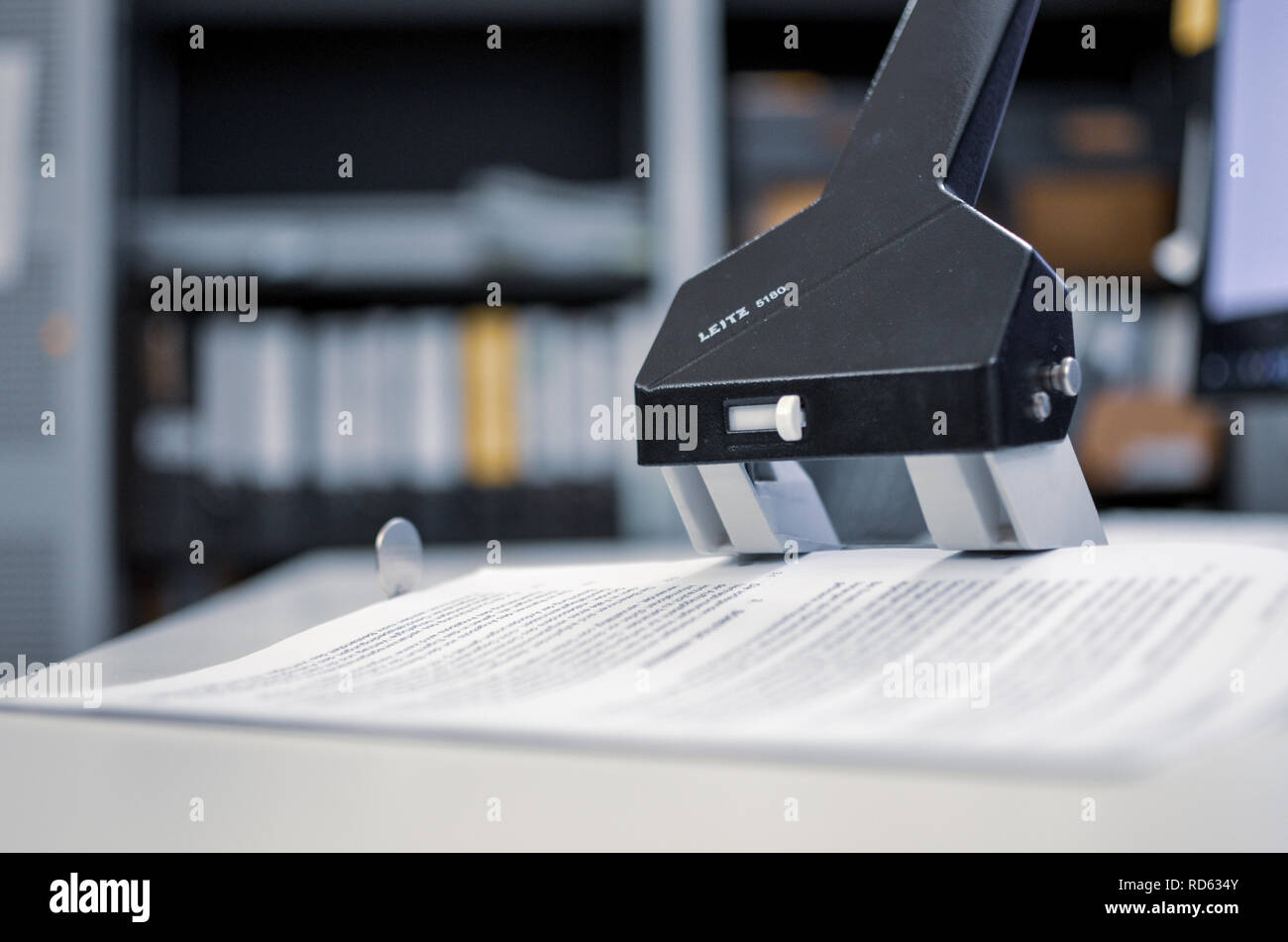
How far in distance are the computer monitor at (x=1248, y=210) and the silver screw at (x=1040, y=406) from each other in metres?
0.59

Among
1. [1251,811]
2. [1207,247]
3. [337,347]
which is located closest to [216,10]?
[337,347]

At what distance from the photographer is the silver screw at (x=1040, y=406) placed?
1.58ft

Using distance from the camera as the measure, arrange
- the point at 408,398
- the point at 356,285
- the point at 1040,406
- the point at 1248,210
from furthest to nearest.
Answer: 1. the point at 356,285
2. the point at 408,398
3. the point at 1248,210
4. the point at 1040,406

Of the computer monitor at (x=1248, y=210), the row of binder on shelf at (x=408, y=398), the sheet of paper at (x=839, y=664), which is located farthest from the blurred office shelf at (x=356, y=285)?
the sheet of paper at (x=839, y=664)

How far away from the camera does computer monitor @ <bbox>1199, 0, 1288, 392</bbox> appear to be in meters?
0.97

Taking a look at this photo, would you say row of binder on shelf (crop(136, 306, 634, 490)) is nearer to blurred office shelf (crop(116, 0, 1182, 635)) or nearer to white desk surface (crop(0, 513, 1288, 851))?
blurred office shelf (crop(116, 0, 1182, 635))

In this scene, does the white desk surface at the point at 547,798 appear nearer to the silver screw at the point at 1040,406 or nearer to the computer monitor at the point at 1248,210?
the silver screw at the point at 1040,406

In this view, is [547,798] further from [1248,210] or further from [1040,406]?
[1248,210]

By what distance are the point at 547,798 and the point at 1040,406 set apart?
289mm

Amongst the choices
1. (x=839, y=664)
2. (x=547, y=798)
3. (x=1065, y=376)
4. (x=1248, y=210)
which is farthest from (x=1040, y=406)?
(x=1248, y=210)

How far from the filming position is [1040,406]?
0.49 metres

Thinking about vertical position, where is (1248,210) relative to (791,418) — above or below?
above

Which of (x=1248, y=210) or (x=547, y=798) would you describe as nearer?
(x=547, y=798)

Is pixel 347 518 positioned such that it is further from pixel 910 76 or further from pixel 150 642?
pixel 910 76
